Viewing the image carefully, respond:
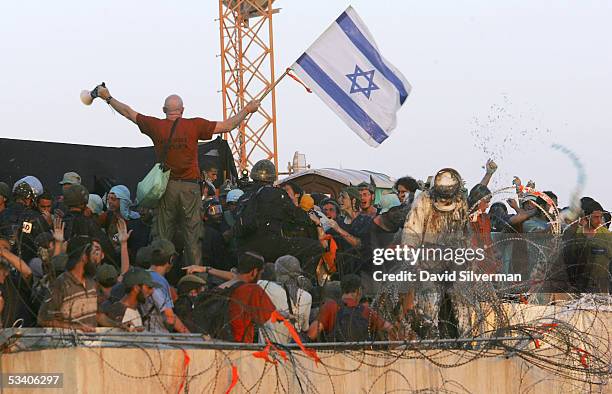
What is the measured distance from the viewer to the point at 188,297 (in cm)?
830

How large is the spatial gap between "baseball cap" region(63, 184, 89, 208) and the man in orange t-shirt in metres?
0.74

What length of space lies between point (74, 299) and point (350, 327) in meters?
1.84

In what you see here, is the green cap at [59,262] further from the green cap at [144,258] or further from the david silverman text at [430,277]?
the david silverman text at [430,277]

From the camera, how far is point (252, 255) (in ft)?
28.5

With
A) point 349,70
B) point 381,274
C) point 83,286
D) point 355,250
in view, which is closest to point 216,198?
point 349,70

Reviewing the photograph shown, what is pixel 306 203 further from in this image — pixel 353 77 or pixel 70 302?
pixel 70 302

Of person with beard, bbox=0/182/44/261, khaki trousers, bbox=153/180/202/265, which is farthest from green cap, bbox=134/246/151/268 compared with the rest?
khaki trousers, bbox=153/180/202/265

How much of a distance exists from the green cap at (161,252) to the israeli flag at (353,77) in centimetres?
453

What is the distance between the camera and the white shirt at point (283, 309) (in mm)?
8125

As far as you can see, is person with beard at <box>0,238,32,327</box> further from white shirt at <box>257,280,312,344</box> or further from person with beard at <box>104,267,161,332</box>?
white shirt at <box>257,280,312,344</box>

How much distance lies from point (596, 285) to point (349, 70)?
4.06 meters

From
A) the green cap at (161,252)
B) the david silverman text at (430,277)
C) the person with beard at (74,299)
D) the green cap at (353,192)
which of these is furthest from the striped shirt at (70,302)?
the green cap at (353,192)

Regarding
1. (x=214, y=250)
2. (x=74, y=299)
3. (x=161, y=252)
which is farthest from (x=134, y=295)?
(x=214, y=250)

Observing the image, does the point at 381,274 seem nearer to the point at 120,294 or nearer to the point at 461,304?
the point at 461,304
